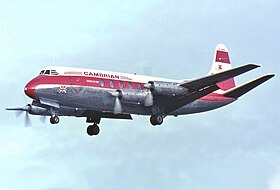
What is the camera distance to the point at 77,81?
136 feet

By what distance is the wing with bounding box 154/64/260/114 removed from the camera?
140 ft

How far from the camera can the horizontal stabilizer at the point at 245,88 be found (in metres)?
44.1

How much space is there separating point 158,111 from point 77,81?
581 cm

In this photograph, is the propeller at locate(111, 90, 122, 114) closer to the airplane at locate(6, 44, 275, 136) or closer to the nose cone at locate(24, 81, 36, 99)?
the airplane at locate(6, 44, 275, 136)

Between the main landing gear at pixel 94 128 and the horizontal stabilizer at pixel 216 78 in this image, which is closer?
the horizontal stabilizer at pixel 216 78

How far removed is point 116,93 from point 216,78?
232 inches

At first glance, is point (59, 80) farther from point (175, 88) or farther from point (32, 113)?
point (175, 88)

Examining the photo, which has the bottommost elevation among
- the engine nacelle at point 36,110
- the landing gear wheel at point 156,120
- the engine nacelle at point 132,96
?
the landing gear wheel at point 156,120

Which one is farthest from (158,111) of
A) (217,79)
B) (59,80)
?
(59,80)

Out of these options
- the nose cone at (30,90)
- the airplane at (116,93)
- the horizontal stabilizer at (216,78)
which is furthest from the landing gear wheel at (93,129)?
the nose cone at (30,90)

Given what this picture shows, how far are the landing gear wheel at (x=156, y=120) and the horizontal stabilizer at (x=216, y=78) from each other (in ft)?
7.88

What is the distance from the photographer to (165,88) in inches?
1693

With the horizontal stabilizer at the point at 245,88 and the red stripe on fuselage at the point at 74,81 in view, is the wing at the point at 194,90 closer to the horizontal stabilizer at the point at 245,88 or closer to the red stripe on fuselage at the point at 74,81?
the red stripe on fuselage at the point at 74,81

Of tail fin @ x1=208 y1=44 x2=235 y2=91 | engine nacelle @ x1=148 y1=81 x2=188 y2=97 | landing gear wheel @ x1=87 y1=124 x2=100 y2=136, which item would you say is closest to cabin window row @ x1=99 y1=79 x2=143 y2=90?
engine nacelle @ x1=148 y1=81 x2=188 y2=97
